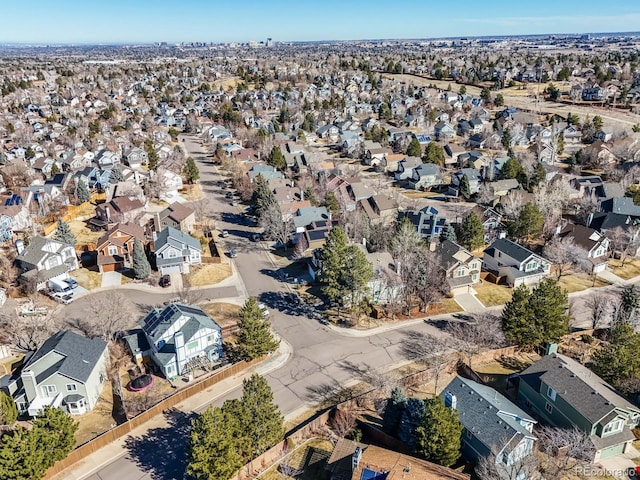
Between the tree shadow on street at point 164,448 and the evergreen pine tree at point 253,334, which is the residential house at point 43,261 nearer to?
the evergreen pine tree at point 253,334

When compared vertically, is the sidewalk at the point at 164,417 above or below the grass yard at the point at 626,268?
above

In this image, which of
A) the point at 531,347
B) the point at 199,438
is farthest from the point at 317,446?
the point at 531,347

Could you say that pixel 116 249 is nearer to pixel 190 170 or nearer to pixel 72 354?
pixel 72 354

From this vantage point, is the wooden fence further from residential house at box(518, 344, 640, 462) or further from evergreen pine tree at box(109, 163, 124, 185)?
evergreen pine tree at box(109, 163, 124, 185)

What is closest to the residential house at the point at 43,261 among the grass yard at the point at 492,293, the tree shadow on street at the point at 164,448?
the tree shadow on street at the point at 164,448

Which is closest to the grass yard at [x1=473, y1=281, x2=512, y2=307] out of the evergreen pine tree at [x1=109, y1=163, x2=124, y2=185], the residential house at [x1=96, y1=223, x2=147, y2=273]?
the residential house at [x1=96, y1=223, x2=147, y2=273]

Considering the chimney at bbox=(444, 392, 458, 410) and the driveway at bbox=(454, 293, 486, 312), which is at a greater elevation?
the chimney at bbox=(444, 392, 458, 410)
